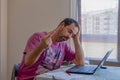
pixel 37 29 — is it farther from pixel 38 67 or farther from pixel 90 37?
pixel 38 67

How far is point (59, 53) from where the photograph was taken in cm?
197

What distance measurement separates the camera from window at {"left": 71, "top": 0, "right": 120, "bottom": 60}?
2.77m

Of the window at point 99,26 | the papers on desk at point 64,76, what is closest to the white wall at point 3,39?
the window at point 99,26

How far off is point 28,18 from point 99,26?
1041 millimetres

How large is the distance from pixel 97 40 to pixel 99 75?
141 cm

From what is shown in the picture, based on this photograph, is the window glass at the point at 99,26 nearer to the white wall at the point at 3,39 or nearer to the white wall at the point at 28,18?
the white wall at the point at 28,18

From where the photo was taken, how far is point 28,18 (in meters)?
3.06

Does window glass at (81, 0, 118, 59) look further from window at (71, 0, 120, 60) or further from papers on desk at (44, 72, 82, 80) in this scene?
papers on desk at (44, 72, 82, 80)

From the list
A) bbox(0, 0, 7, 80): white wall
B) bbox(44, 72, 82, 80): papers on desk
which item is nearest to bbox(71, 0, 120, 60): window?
bbox(0, 0, 7, 80): white wall

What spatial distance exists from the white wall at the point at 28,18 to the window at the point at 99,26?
26 centimetres

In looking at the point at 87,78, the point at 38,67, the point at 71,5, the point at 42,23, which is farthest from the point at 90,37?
the point at 87,78

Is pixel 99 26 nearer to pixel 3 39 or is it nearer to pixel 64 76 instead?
pixel 3 39

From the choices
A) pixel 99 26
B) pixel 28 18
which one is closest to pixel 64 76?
pixel 99 26

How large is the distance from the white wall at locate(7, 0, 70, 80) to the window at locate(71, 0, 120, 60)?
0.84 feet
